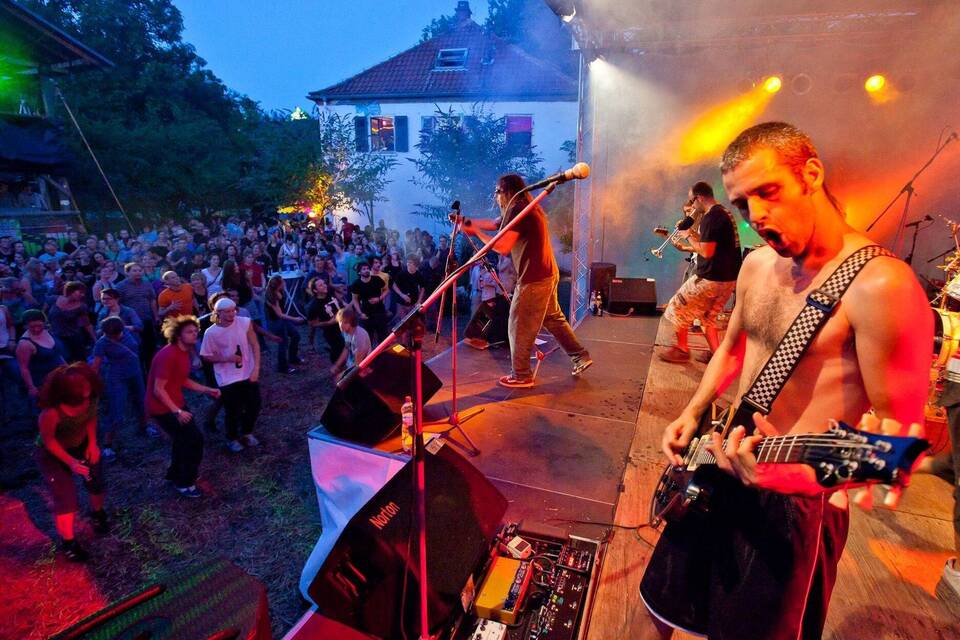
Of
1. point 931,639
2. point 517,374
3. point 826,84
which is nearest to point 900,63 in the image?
point 826,84

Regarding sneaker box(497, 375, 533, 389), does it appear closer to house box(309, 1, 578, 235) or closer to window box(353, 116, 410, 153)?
house box(309, 1, 578, 235)

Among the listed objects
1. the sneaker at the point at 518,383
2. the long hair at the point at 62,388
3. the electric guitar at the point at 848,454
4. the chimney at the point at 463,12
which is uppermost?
the chimney at the point at 463,12

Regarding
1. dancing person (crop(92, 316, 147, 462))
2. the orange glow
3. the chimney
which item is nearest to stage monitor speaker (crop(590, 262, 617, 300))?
the orange glow

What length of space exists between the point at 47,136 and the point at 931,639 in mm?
16826

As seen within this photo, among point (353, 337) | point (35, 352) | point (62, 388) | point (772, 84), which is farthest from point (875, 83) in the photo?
point (35, 352)

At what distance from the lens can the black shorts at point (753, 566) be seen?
1.45 meters

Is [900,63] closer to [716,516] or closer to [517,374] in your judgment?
[517,374]

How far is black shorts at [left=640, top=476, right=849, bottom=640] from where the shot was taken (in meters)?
1.45

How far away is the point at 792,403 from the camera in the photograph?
5.27ft

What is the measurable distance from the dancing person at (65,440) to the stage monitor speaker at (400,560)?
2.86 metres

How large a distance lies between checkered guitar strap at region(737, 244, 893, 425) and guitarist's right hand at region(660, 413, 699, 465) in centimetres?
24

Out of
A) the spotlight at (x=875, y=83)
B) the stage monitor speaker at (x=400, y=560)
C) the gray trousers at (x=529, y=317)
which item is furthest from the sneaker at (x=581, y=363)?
the spotlight at (x=875, y=83)

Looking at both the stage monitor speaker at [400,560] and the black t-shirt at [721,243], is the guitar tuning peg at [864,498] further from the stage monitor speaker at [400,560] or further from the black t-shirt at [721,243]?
the black t-shirt at [721,243]

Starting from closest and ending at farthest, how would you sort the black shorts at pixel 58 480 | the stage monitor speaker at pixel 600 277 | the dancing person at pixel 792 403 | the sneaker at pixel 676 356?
the dancing person at pixel 792 403 → the black shorts at pixel 58 480 → the sneaker at pixel 676 356 → the stage monitor speaker at pixel 600 277
